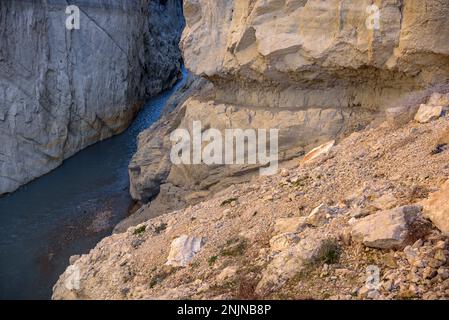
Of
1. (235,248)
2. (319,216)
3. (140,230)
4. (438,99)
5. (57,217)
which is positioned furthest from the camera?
(57,217)

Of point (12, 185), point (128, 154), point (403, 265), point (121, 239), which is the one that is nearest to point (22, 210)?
point (12, 185)

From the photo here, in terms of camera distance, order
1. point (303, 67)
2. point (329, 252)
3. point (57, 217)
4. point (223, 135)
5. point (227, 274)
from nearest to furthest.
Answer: point (329, 252) → point (227, 274) → point (303, 67) → point (223, 135) → point (57, 217)

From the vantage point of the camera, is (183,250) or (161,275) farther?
(183,250)

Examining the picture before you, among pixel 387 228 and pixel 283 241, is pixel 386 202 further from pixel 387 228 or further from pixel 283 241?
pixel 283 241

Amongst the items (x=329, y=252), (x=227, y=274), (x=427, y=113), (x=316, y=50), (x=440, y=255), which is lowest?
(x=227, y=274)

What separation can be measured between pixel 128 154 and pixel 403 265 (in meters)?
18.8

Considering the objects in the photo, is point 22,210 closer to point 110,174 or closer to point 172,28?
point 110,174

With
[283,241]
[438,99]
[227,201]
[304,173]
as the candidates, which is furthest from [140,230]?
[438,99]

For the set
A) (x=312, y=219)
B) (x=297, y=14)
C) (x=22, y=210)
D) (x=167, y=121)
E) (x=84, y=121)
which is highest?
(x=297, y=14)

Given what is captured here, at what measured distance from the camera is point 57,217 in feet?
57.1

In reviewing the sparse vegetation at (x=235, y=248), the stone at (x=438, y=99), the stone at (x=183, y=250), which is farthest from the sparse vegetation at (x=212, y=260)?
the stone at (x=438, y=99)

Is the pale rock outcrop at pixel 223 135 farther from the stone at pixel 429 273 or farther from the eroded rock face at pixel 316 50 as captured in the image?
the stone at pixel 429 273

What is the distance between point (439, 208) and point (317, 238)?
167 centimetres

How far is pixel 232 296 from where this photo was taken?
20.7 ft
